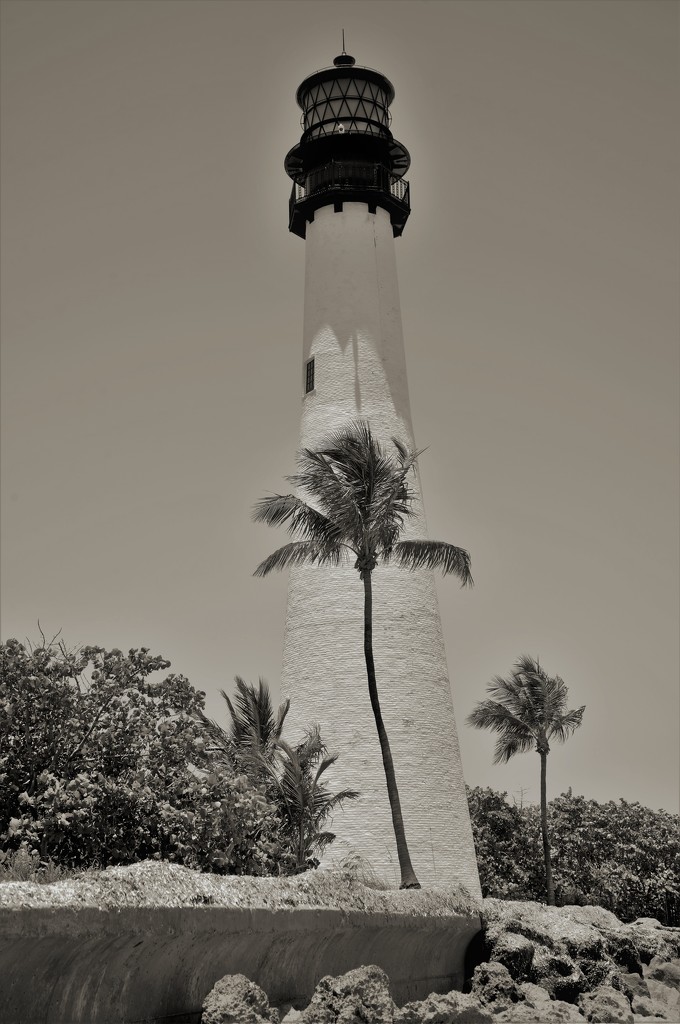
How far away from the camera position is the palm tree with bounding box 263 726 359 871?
2592 cm

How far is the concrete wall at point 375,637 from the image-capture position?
89.9 feet

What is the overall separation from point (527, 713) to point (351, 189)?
59.1 feet

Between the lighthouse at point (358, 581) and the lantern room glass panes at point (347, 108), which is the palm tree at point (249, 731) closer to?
the lighthouse at point (358, 581)

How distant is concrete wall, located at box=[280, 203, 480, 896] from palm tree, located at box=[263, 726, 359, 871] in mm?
389

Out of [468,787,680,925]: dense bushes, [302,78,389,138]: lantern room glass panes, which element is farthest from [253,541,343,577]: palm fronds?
[468,787,680,925]: dense bushes

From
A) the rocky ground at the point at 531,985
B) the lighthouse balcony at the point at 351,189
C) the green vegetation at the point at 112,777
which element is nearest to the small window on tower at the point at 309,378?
the lighthouse balcony at the point at 351,189

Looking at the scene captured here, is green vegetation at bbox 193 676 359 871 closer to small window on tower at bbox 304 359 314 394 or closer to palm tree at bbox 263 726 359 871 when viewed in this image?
palm tree at bbox 263 726 359 871

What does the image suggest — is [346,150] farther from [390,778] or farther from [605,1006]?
[605,1006]

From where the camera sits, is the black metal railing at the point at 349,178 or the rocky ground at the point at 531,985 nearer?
the rocky ground at the point at 531,985

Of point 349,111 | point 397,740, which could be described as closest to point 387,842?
point 397,740

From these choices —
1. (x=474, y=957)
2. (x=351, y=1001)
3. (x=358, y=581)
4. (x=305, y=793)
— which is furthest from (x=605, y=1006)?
(x=358, y=581)

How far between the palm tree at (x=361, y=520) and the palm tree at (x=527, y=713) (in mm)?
14031

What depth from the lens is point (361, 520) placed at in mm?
23484

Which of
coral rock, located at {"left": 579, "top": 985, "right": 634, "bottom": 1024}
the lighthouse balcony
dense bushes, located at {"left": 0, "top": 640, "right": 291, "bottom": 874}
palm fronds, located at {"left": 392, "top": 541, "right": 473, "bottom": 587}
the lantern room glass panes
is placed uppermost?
the lantern room glass panes
